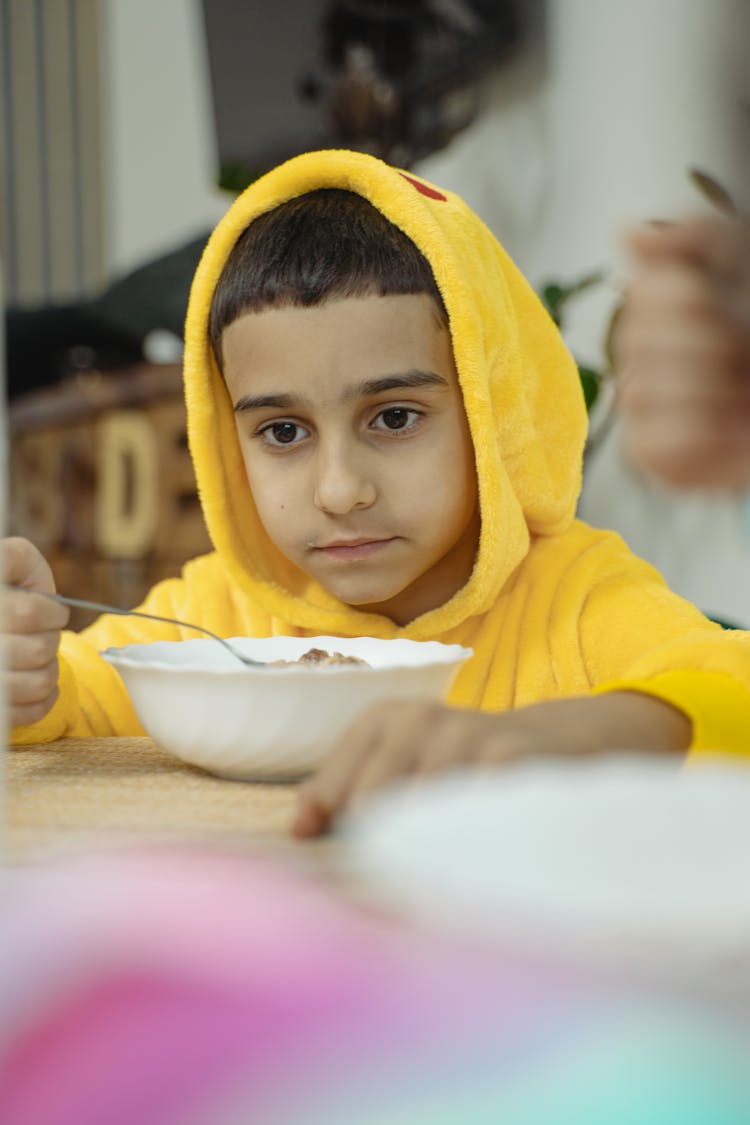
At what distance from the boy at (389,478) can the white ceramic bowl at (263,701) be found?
38 millimetres

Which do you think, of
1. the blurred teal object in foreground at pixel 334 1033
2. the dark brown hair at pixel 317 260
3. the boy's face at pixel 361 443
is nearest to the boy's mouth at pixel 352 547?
the boy's face at pixel 361 443

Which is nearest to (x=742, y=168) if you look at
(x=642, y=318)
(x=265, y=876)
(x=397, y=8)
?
(x=642, y=318)

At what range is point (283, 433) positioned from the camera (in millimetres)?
471

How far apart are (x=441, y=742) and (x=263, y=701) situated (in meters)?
0.11

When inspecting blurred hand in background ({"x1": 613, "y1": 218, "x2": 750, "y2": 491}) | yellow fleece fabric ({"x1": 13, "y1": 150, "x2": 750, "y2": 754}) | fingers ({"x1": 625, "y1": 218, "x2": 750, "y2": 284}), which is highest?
→ fingers ({"x1": 625, "y1": 218, "x2": 750, "y2": 284})

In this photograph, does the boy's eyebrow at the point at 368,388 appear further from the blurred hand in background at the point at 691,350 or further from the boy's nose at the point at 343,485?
the blurred hand in background at the point at 691,350

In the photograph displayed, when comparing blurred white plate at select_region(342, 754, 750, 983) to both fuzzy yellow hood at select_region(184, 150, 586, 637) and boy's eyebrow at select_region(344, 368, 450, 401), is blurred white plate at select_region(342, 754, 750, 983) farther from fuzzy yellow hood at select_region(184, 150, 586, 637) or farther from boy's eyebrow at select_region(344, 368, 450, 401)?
fuzzy yellow hood at select_region(184, 150, 586, 637)

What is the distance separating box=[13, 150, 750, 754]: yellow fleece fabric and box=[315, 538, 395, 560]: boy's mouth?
67mm

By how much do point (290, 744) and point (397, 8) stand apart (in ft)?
3.41

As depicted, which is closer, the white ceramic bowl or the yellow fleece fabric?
the white ceramic bowl

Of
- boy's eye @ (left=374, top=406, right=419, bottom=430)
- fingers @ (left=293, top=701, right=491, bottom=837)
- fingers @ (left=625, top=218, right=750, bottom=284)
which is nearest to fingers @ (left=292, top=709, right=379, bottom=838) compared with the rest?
fingers @ (left=293, top=701, right=491, bottom=837)

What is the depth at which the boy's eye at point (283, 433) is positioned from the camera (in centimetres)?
45

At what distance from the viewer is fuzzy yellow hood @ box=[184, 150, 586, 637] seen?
20.7 inches

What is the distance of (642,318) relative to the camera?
0.21 m
